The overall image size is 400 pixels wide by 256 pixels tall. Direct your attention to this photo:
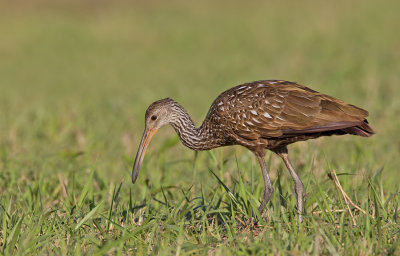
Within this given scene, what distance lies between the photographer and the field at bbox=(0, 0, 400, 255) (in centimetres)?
479

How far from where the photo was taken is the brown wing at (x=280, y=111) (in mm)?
5387

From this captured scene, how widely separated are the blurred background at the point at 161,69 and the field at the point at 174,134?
45 mm

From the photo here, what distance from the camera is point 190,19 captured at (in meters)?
25.2

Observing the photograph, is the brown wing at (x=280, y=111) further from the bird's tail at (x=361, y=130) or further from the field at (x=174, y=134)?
the field at (x=174, y=134)

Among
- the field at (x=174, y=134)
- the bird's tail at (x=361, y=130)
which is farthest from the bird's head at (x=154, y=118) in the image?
the bird's tail at (x=361, y=130)

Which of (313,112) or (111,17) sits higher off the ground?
(111,17)

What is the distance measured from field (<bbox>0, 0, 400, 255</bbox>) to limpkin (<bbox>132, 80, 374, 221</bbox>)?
317 millimetres

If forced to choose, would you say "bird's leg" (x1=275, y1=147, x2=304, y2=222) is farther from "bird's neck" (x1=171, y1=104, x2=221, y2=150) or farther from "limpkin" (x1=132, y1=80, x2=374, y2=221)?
"bird's neck" (x1=171, y1=104, x2=221, y2=150)

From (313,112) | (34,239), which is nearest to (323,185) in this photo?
(313,112)

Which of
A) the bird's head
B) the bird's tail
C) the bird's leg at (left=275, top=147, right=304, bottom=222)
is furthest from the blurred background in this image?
the bird's head

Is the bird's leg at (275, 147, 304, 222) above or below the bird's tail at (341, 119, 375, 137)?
below

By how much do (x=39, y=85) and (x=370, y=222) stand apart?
44.5ft

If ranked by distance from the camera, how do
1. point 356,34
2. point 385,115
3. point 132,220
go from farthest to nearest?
point 356,34, point 385,115, point 132,220

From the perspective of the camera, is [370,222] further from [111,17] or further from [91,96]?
[111,17]
